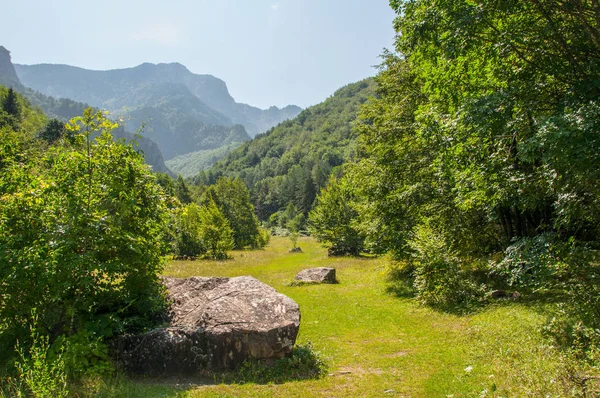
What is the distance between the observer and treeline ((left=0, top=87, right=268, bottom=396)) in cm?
813

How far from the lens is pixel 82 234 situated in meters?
8.86

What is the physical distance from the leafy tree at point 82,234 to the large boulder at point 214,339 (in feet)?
3.13

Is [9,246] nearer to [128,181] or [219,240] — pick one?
[128,181]

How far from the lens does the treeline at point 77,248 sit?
26.7 ft

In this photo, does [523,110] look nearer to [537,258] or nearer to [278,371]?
[537,258]

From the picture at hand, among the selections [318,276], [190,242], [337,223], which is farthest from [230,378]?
[190,242]

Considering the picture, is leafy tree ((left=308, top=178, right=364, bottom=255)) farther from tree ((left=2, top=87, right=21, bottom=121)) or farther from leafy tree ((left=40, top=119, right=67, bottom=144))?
tree ((left=2, top=87, right=21, bottom=121))

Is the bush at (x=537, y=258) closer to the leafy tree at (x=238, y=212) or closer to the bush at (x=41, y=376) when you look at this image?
the bush at (x=41, y=376)

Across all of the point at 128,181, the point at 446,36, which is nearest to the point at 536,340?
the point at 446,36

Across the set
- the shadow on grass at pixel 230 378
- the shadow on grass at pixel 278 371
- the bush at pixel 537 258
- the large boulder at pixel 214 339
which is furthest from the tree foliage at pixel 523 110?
the large boulder at pixel 214 339

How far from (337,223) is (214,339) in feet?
117

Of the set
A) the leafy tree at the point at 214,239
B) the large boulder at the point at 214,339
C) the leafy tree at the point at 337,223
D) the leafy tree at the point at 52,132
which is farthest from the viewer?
the leafy tree at the point at 52,132

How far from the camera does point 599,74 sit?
906 centimetres

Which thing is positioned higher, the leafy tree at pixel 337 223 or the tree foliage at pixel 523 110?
the tree foliage at pixel 523 110
